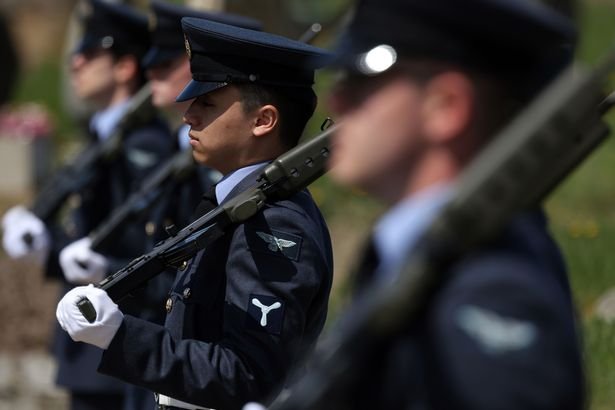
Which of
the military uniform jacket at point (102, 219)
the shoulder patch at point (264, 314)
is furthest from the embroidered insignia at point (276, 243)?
the military uniform jacket at point (102, 219)

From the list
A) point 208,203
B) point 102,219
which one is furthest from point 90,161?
point 208,203

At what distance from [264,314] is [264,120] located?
21.0 inches

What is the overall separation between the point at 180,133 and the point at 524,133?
3.54m

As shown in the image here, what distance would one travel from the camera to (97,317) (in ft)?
10.6

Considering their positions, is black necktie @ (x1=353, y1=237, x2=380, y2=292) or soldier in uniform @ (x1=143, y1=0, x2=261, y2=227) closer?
black necktie @ (x1=353, y1=237, x2=380, y2=292)

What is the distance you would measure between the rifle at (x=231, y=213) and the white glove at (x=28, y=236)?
2.54 meters

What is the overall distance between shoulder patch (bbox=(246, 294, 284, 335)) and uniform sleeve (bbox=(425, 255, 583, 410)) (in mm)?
1180

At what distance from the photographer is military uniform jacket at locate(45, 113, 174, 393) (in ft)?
18.3

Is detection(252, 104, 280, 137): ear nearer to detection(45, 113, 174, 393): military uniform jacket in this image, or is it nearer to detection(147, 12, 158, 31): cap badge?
detection(45, 113, 174, 393): military uniform jacket

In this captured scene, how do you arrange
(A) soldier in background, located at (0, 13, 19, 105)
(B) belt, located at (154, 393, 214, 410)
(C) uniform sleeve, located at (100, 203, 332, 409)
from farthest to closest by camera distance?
(A) soldier in background, located at (0, 13, 19, 105), (B) belt, located at (154, 393, 214, 410), (C) uniform sleeve, located at (100, 203, 332, 409)

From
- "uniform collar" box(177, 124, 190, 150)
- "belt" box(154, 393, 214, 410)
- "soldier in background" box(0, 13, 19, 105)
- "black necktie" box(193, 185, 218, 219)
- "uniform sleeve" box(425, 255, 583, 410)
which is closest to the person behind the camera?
"uniform sleeve" box(425, 255, 583, 410)

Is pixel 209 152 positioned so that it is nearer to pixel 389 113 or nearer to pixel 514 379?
pixel 389 113

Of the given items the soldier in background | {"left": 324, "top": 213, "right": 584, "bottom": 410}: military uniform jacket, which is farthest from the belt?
the soldier in background

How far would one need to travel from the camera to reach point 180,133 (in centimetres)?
553
